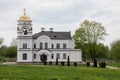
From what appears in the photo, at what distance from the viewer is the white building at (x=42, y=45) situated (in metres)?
83.6

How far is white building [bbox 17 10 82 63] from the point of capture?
83.6 m

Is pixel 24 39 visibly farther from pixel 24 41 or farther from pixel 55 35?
pixel 55 35

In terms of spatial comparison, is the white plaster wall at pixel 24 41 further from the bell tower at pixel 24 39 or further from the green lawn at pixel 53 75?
the green lawn at pixel 53 75

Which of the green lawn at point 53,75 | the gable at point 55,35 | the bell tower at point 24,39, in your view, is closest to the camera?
the green lawn at point 53,75

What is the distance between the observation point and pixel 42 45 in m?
85.5

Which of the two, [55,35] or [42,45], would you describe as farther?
[55,35]

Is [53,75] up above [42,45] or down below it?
below

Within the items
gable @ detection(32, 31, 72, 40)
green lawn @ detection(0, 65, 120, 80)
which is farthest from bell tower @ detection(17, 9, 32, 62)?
green lawn @ detection(0, 65, 120, 80)

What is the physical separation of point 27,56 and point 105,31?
831 inches

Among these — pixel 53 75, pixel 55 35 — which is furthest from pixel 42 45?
pixel 53 75

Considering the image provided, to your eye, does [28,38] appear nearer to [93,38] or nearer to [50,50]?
[50,50]

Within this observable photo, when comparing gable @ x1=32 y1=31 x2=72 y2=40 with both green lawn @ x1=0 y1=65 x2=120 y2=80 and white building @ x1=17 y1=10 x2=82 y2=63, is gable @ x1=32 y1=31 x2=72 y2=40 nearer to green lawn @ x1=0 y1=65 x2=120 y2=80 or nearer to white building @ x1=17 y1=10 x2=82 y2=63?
white building @ x1=17 y1=10 x2=82 y2=63

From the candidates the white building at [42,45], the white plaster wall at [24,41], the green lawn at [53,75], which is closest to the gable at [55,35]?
the white building at [42,45]

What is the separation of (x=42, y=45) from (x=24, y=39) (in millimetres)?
4799
